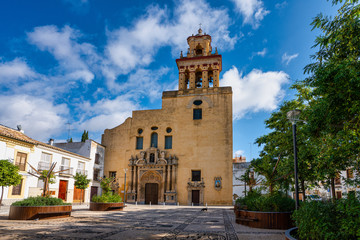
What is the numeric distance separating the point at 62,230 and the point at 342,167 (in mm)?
12783

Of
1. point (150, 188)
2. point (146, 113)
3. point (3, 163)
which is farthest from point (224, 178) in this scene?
point (3, 163)

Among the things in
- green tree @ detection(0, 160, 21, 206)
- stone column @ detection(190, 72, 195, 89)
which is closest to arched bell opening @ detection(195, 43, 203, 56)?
stone column @ detection(190, 72, 195, 89)

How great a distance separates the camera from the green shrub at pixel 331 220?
4613 millimetres

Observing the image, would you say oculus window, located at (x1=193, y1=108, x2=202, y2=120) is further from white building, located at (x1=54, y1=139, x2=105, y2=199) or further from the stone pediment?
white building, located at (x1=54, y1=139, x2=105, y2=199)

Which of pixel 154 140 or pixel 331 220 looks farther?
pixel 154 140

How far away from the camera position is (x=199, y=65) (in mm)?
36219

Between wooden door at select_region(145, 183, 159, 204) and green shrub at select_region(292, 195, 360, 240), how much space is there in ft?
95.3

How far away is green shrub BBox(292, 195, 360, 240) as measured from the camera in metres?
4.61

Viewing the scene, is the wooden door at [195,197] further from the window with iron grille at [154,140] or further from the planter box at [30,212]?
the planter box at [30,212]

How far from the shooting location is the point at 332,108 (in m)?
6.33

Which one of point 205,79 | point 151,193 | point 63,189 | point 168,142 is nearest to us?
point 63,189

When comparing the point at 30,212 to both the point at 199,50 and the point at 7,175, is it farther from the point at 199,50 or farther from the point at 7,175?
the point at 199,50

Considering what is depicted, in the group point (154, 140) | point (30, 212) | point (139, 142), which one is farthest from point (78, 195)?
point (30, 212)

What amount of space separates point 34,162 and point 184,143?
17.5 metres
